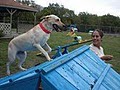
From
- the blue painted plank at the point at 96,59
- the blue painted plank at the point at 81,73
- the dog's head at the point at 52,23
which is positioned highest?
the dog's head at the point at 52,23

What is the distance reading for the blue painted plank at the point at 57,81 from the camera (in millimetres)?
2785

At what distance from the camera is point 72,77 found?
336cm

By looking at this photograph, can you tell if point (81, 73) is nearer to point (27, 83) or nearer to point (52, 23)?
point (27, 83)

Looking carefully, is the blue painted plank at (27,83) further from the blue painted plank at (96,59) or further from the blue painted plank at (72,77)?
the blue painted plank at (96,59)

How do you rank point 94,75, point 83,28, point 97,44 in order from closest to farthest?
point 94,75 < point 97,44 < point 83,28

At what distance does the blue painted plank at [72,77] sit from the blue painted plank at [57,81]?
9 centimetres

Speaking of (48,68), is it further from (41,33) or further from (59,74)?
(41,33)

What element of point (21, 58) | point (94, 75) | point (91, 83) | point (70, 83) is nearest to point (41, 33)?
point (21, 58)

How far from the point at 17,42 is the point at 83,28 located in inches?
2173

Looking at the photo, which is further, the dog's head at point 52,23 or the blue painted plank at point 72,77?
the dog's head at point 52,23

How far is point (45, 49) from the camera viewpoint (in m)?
7.20

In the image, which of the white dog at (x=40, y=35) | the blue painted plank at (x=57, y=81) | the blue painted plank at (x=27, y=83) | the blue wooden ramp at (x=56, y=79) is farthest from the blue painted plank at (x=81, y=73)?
the white dog at (x=40, y=35)

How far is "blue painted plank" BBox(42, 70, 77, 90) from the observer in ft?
9.14

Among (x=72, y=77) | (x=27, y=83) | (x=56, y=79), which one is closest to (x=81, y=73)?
(x=72, y=77)
